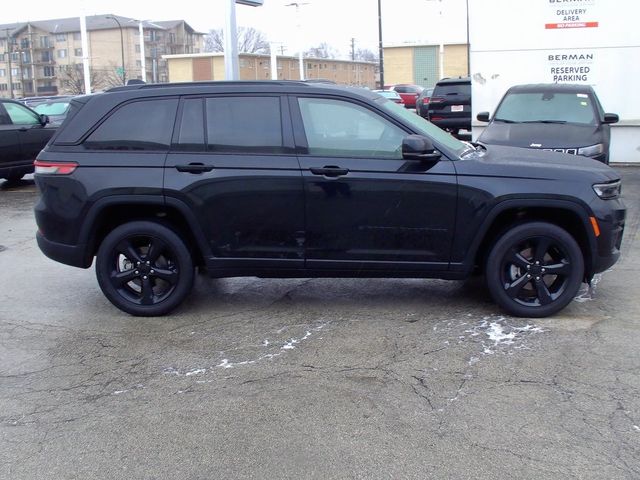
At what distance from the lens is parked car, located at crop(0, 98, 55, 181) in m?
13.7

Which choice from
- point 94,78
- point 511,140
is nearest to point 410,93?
point 511,140

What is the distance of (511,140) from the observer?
10.1 metres

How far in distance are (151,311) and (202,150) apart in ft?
4.61

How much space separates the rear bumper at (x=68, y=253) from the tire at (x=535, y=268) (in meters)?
3.28

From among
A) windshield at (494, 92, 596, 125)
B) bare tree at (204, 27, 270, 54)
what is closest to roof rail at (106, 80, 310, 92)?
windshield at (494, 92, 596, 125)

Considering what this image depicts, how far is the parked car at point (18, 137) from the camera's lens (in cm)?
1368

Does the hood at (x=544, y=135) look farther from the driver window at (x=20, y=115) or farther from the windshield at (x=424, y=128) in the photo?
the driver window at (x=20, y=115)

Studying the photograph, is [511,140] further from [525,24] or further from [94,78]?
[94,78]

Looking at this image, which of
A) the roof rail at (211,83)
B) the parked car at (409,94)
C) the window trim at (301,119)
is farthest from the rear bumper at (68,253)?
the parked car at (409,94)

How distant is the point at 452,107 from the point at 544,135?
1022cm

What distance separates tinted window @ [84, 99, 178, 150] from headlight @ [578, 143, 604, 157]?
6016mm

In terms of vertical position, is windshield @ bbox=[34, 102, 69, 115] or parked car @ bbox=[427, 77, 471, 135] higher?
windshield @ bbox=[34, 102, 69, 115]

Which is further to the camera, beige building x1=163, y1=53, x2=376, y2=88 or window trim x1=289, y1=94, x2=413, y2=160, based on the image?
beige building x1=163, y1=53, x2=376, y2=88

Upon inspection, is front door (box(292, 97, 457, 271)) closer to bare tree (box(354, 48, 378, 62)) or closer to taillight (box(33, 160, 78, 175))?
taillight (box(33, 160, 78, 175))
